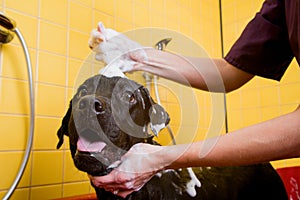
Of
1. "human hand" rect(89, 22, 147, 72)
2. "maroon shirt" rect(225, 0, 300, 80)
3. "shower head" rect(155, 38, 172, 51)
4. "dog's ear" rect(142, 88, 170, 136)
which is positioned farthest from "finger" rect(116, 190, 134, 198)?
"maroon shirt" rect(225, 0, 300, 80)

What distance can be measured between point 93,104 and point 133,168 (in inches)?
5.8

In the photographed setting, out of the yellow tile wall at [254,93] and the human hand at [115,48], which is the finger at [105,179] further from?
the yellow tile wall at [254,93]

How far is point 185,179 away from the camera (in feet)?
2.68

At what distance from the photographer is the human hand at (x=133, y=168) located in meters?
0.61

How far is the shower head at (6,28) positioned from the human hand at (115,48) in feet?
0.73

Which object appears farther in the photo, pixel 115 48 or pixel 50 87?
pixel 50 87

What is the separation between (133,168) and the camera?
62cm

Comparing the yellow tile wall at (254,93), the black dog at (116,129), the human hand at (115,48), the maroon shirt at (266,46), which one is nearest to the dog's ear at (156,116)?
the black dog at (116,129)

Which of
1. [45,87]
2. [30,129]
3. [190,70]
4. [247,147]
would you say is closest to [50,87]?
[45,87]

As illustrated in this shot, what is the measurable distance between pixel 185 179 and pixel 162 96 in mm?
221

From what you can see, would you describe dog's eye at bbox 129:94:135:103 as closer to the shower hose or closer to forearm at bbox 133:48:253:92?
forearm at bbox 133:48:253:92

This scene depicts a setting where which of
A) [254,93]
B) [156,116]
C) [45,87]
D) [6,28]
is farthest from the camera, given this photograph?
[254,93]

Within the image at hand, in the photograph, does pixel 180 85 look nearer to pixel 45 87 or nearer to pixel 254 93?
pixel 45 87

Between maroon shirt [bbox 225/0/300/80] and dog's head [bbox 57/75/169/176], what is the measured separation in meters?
0.37
